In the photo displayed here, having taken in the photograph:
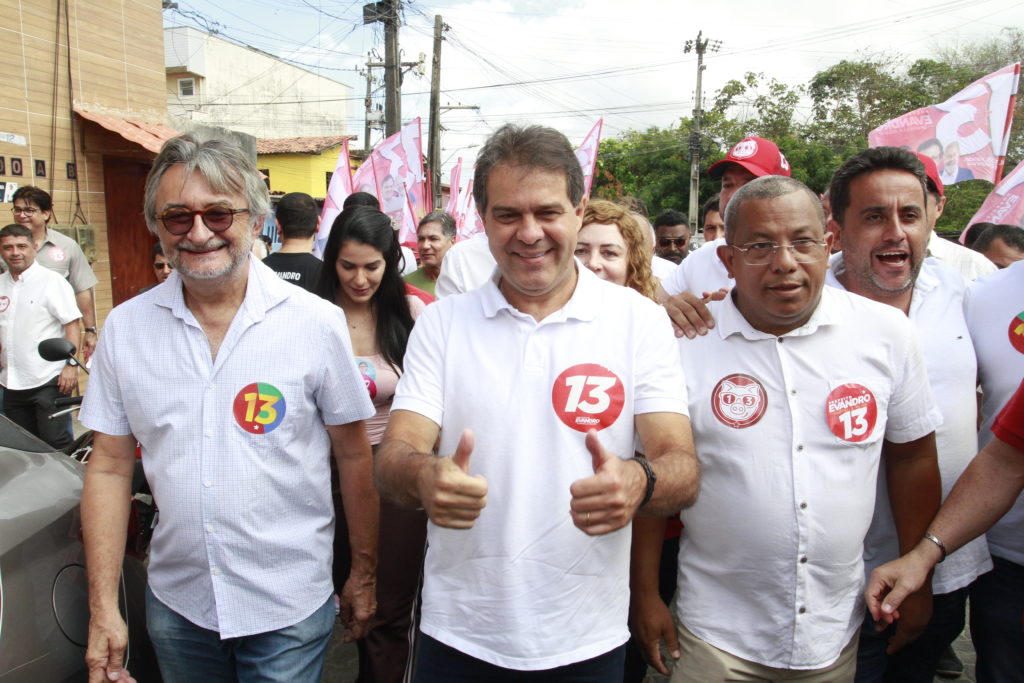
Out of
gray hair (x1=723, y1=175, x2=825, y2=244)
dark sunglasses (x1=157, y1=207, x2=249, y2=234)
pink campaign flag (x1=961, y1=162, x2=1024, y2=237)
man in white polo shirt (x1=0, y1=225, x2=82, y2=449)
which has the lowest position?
man in white polo shirt (x1=0, y1=225, x2=82, y2=449)

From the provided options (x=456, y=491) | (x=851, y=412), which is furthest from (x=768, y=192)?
(x=456, y=491)

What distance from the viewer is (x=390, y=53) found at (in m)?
16.4

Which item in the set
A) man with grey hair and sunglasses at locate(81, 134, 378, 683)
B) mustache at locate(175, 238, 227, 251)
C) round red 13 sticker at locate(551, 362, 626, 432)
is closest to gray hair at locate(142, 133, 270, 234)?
A: man with grey hair and sunglasses at locate(81, 134, 378, 683)

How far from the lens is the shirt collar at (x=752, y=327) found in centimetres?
207

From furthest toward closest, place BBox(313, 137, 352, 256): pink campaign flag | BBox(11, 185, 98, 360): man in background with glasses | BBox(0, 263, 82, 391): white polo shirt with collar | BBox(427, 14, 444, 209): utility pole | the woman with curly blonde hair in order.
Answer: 1. BBox(427, 14, 444, 209): utility pole
2. BBox(313, 137, 352, 256): pink campaign flag
3. BBox(11, 185, 98, 360): man in background with glasses
4. BBox(0, 263, 82, 391): white polo shirt with collar
5. the woman with curly blonde hair

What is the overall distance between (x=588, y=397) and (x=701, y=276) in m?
1.31

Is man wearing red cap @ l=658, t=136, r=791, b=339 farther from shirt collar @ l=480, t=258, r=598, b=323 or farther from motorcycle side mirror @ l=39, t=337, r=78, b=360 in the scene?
motorcycle side mirror @ l=39, t=337, r=78, b=360

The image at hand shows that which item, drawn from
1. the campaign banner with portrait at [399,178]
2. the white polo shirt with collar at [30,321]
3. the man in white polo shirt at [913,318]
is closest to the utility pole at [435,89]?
the campaign banner with portrait at [399,178]

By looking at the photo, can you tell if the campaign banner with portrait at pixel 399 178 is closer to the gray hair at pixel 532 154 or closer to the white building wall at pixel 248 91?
the gray hair at pixel 532 154

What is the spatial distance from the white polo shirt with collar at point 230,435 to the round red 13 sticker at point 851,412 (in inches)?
55.1

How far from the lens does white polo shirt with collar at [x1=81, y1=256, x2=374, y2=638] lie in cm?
201

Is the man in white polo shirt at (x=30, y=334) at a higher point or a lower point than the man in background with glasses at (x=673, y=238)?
lower

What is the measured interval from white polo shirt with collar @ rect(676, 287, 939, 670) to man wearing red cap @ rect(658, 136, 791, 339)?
14 centimetres

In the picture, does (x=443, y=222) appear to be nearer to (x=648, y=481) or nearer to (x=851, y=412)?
(x=851, y=412)
